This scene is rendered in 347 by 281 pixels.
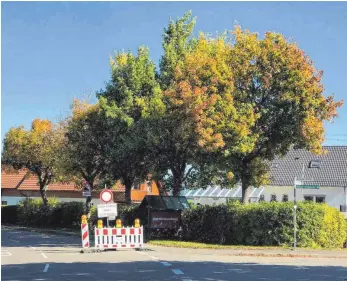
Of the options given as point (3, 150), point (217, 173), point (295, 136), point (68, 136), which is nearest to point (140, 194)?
point (3, 150)

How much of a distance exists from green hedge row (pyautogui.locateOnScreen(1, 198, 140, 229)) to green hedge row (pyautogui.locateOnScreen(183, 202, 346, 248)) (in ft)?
25.4

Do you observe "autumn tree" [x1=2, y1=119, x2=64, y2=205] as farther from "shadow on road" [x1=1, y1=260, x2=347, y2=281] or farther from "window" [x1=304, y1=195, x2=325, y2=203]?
"shadow on road" [x1=1, y1=260, x2=347, y2=281]

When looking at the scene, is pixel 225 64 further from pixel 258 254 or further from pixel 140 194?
pixel 140 194

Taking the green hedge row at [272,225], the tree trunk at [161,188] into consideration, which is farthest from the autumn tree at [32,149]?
the green hedge row at [272,225]

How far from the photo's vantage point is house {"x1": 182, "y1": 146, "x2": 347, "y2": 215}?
54094 mm

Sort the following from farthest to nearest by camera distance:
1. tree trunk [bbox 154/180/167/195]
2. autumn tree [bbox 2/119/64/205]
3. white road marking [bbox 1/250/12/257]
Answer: autumn tree [bbox 2/119/64/205] → tree trunk [bbox 154/180/167/195] → white road marking [bbox 1/250/12/257]

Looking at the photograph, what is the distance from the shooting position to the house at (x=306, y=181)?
177ft

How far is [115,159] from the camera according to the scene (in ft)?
110

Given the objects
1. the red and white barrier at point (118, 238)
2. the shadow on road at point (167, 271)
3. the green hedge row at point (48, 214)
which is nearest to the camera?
the shadow on road at point (167, 271)

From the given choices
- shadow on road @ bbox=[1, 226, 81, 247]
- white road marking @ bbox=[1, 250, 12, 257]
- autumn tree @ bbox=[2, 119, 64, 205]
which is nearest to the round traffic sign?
shadow on road @ bbox=[1, 226, 81, 247]

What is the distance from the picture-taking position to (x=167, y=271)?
1648cm

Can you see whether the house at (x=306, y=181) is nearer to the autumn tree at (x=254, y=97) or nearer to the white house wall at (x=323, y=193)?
the white house wall at (x=323, y=193)

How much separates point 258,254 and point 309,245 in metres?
3.74

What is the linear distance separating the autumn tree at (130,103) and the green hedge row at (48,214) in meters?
3.24
